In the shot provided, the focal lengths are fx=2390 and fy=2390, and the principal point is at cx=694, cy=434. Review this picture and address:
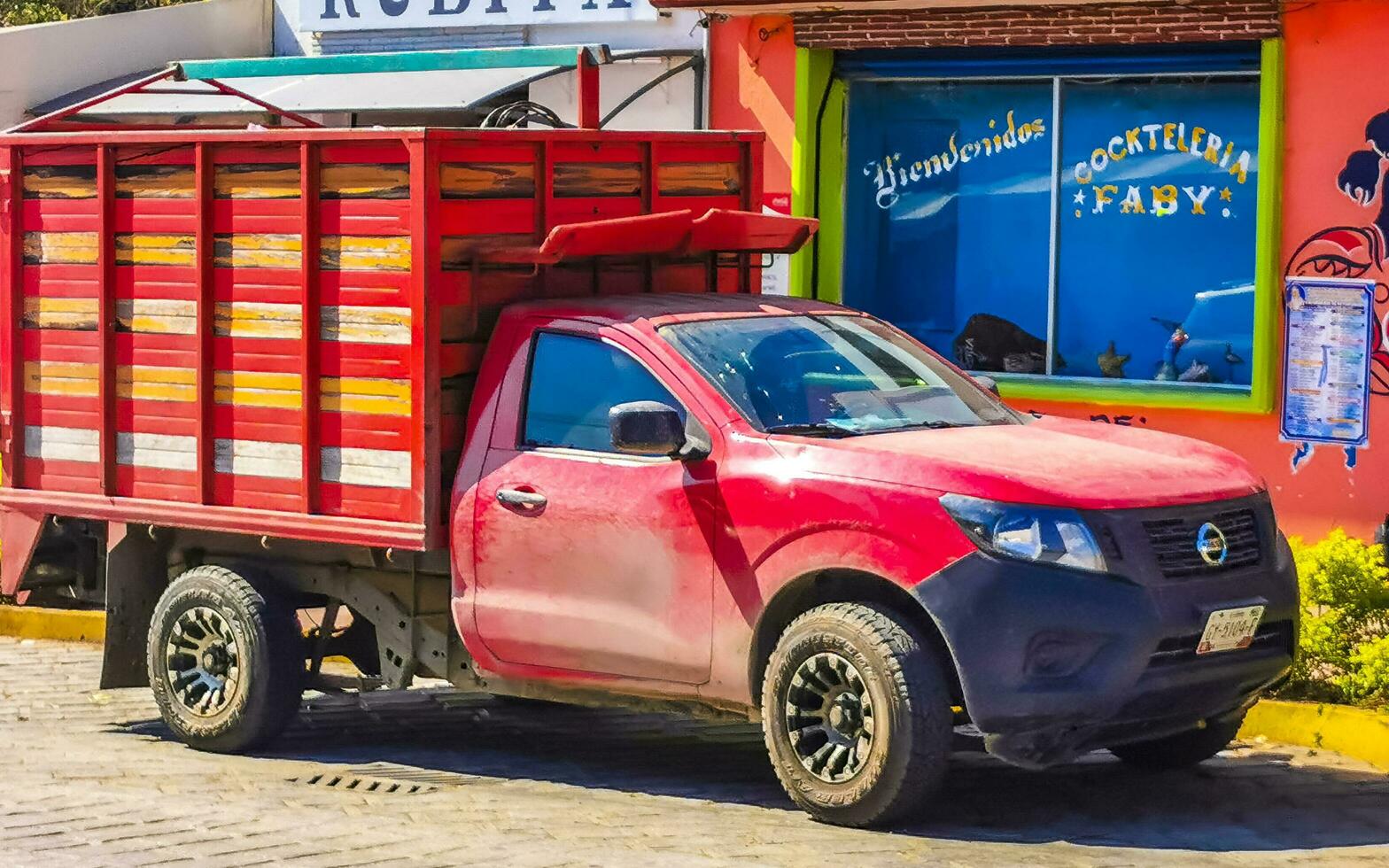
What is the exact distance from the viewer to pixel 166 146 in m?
9.45

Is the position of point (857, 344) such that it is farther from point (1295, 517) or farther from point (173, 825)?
point (1295, 517)

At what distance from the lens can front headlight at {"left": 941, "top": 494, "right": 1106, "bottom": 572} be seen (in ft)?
24.0

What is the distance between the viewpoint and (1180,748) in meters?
8.50

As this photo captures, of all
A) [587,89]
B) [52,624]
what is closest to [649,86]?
[587,89]

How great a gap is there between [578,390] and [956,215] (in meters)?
6.40

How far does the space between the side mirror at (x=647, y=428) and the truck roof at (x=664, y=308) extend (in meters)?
0.60

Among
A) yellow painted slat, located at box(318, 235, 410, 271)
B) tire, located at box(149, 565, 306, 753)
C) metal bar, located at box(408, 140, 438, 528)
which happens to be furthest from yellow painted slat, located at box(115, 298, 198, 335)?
metal bar, located at box(408, 140, 438, 528)

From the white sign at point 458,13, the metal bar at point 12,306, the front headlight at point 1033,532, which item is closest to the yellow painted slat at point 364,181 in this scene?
the metal bar at point 12,306

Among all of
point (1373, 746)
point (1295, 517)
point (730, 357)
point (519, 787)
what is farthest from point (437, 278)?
point (1295, 517)

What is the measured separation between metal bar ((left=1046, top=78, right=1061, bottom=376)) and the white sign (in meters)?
2.77

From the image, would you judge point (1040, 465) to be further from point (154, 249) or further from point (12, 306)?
point (12, 306)

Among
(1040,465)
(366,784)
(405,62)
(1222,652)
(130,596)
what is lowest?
(366,784)

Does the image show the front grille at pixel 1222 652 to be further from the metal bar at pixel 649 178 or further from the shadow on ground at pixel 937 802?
the metal bar at pixel 649 178

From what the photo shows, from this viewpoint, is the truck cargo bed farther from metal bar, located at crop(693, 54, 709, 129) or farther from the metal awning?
metal bar, located at crop(693, 54, 709, 129)
